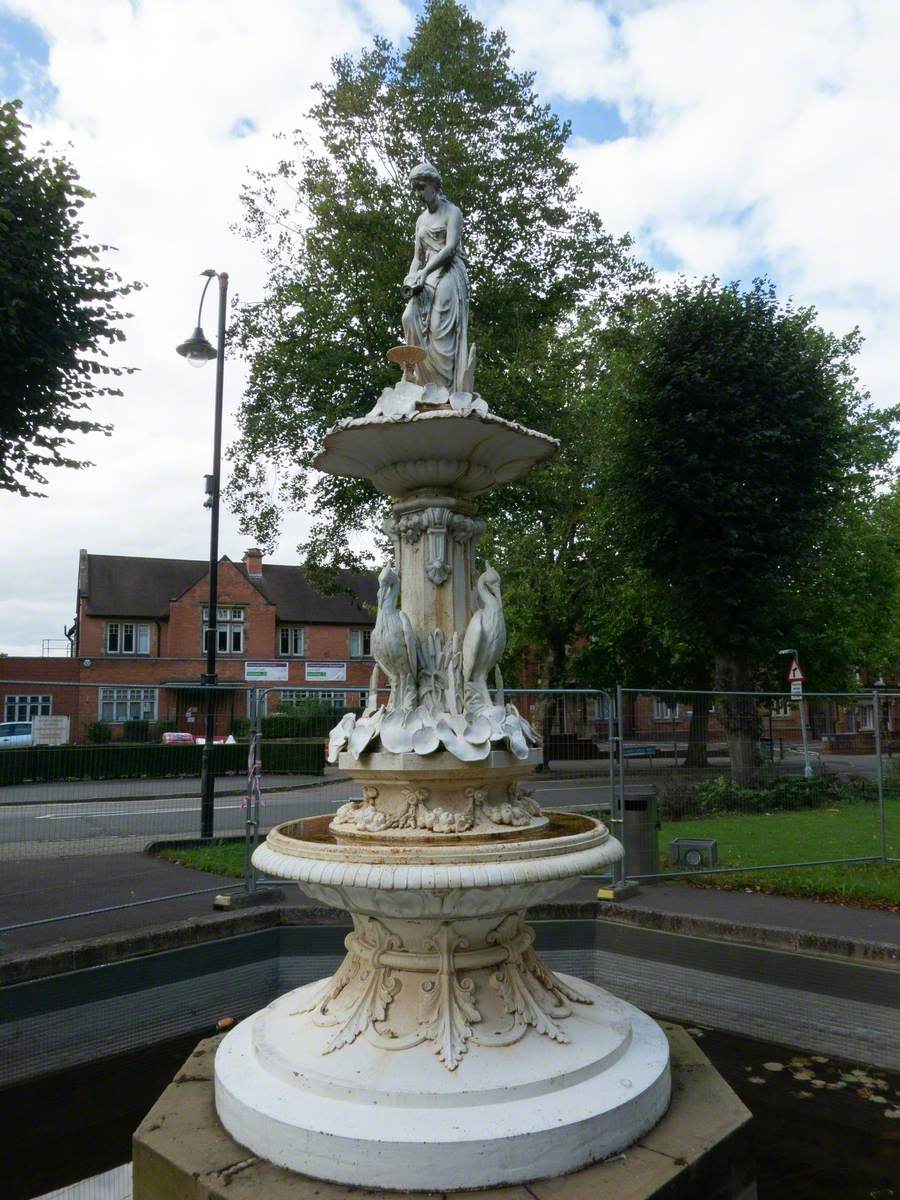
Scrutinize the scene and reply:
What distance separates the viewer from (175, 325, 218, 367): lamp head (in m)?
13.2

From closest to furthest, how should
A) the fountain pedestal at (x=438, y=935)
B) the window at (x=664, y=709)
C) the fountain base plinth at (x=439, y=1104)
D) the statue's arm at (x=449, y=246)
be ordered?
the fountain base plinth at (x=439, y=1104) → the fountain pedestal at (x=438, y=935) → the statue's arm at (x=449, y=246) → the window at (x=664, y=709)

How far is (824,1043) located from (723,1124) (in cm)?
258

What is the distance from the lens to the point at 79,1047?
560 cm

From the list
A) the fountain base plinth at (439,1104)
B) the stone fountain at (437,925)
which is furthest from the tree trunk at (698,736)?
the fountain base plinth at (439,1104)

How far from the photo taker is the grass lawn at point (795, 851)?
8.41 meters

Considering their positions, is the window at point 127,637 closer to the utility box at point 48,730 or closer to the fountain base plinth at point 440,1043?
the utility box at point 48,730

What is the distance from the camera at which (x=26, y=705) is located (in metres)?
8.37

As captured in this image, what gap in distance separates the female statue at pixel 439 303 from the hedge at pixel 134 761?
190 inches

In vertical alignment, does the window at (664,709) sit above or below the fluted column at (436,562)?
below

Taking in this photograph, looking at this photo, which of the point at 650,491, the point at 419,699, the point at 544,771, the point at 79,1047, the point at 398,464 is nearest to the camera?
the point at 419,699

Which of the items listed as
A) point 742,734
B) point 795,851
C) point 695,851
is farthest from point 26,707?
point 795,851

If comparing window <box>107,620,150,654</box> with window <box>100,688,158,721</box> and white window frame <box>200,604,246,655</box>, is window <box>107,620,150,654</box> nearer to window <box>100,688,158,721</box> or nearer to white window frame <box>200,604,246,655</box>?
white window frame <box>200,604,246,655</box>

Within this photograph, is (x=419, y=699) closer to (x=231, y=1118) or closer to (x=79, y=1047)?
(x=231, y=1118)

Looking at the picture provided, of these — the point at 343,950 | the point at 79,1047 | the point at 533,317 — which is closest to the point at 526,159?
the point at 533,317
